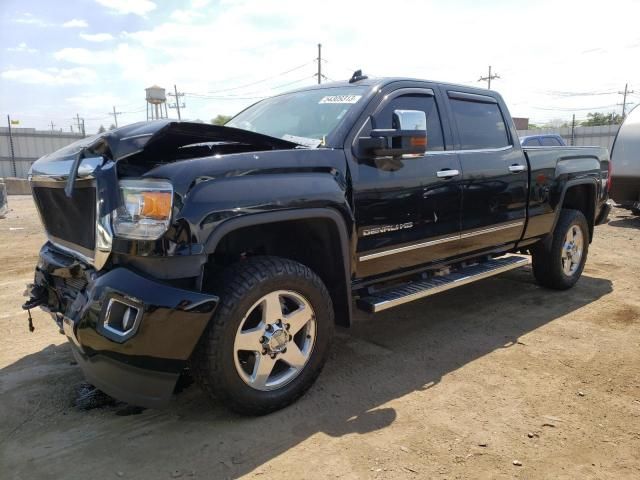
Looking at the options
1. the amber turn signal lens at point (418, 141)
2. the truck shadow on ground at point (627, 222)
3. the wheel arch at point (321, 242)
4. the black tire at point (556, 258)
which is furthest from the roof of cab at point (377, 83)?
the truck shadow on ground at point (627, 222)

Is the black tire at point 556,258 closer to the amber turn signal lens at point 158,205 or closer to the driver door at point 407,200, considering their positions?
the driver door at point 407,200

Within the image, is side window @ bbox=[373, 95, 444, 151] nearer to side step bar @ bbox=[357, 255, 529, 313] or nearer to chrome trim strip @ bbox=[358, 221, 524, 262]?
chrome trim strip @ bbox=[358, 221, 524, 262]

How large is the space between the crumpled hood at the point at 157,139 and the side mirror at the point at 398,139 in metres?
0.60

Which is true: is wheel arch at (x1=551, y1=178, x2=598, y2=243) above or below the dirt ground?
above

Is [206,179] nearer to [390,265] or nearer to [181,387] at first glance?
[181,387]

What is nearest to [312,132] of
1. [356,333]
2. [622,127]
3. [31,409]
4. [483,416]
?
[356,333]

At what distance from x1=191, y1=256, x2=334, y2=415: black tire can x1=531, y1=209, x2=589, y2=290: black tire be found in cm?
332

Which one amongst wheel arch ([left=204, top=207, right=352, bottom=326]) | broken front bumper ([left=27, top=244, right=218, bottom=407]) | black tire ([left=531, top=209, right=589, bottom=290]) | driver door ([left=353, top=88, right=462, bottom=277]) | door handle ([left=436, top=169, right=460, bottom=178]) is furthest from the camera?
black tire ([left=531, top=209, right=589, bottom=290])

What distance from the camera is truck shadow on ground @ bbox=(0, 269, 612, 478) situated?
2570 millimetres

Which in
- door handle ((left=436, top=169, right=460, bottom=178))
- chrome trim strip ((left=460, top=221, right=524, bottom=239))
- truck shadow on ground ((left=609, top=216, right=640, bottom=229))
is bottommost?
truck shadow on ground ((left=609, top=216, right=640, bottom=229))

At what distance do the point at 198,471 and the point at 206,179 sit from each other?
1.43m

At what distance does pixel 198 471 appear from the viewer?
248 centimetres

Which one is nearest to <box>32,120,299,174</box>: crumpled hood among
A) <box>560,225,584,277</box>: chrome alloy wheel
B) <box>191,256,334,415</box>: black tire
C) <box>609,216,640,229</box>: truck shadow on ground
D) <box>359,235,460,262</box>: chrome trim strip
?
<box>191,256,334,415</box>: black tire

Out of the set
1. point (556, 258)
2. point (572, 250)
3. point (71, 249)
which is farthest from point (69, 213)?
point (572, 250)
